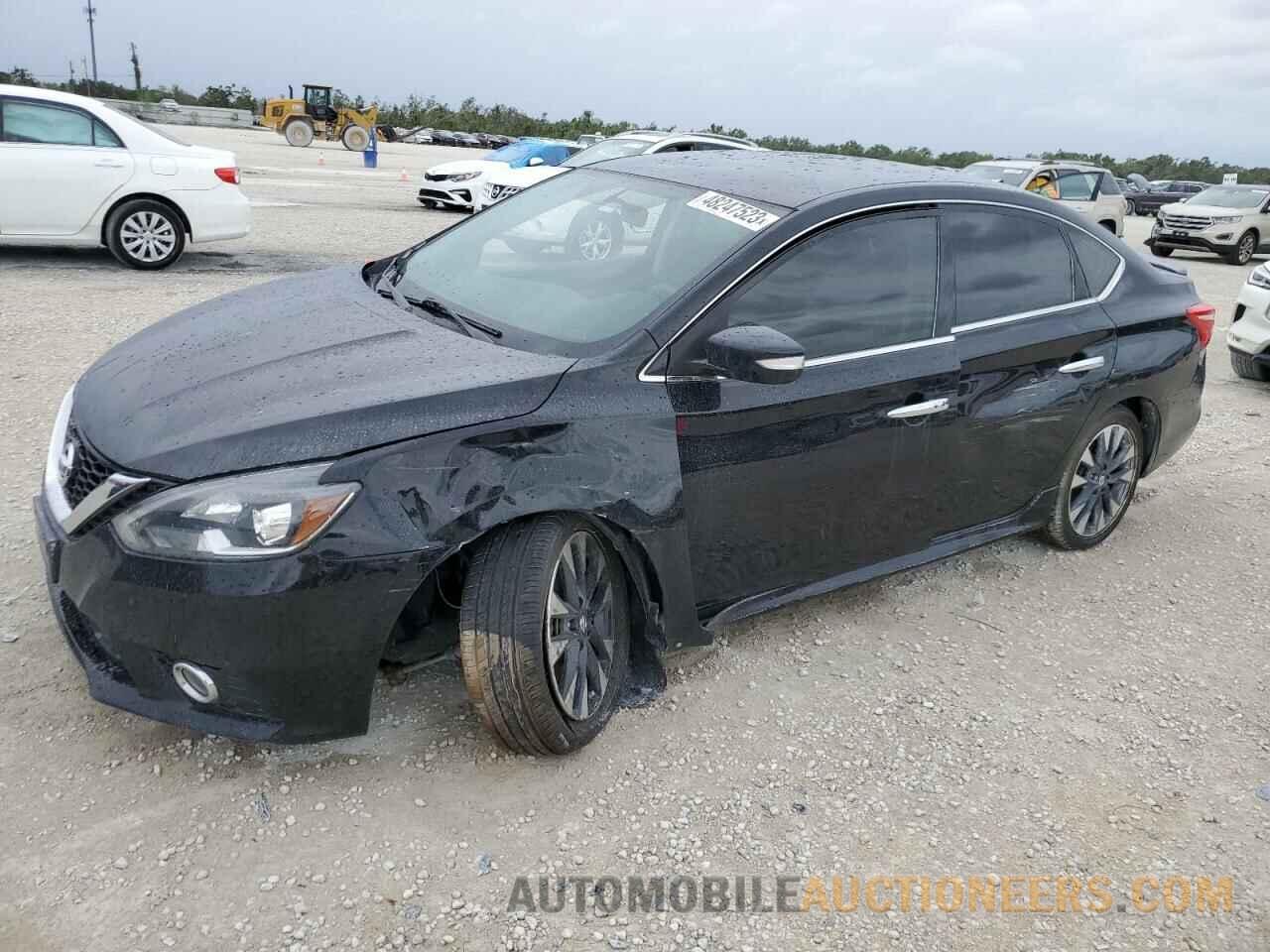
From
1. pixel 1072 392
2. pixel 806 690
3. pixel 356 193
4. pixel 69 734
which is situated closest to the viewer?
pixel 69 734

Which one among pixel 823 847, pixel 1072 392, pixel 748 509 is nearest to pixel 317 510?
pixel 748 509

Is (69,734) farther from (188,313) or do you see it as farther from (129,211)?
(129,211)

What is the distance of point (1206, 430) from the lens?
6.97 meters

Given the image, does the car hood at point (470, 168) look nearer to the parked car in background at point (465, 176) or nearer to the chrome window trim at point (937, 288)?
the parked car in background at point (465, 176)

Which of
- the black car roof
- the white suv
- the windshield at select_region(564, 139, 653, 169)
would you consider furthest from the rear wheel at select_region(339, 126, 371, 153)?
the black car roof

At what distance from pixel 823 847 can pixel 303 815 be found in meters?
1.37

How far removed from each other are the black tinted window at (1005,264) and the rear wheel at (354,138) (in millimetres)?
34975

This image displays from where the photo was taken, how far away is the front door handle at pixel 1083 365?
4121 millimetres

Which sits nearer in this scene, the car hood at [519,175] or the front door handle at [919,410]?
the front door handle at [919,410]

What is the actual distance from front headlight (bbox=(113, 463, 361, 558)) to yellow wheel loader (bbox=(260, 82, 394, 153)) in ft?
120

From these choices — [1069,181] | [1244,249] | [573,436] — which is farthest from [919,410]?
[1244,249]

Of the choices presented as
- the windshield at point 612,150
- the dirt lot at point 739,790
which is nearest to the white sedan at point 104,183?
the windshield at point 612,150

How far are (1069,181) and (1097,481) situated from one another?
13655 millimetres

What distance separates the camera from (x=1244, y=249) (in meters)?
19.4
